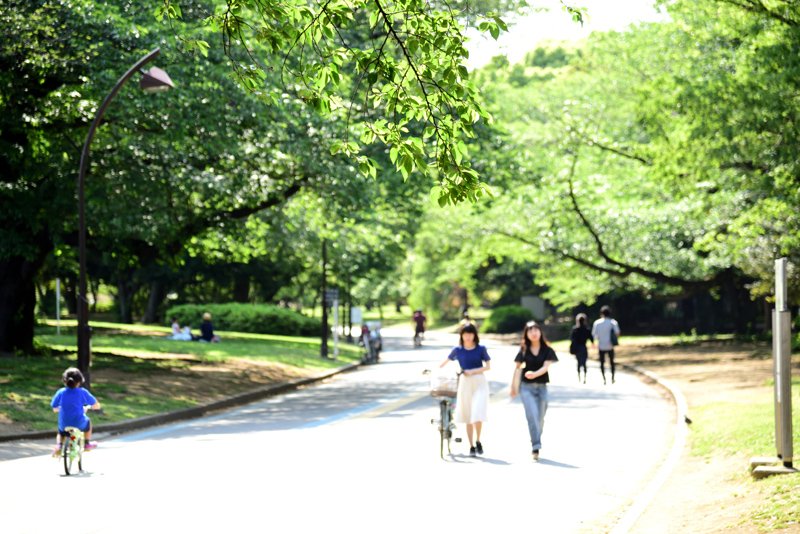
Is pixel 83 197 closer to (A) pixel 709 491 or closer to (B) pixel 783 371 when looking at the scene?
(A) pixel 709 491

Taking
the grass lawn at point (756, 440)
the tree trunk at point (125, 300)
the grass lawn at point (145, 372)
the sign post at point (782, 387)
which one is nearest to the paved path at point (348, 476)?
the grass lawn at point (756, 440)

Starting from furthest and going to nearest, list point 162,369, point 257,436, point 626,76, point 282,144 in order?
point 626,76
point 162,369
point 282,144
point 257,436

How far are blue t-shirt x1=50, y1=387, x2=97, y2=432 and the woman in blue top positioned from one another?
4.35 metres

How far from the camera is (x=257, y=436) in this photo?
17.2m

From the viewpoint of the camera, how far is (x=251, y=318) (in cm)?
6000

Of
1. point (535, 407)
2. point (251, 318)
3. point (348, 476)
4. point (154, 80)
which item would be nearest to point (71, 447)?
point (348, 476)

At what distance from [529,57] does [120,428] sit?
130 m

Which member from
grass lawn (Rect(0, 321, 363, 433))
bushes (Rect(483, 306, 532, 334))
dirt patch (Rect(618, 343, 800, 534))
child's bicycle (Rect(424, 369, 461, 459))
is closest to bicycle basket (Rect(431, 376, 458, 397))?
child's bicycle (Rect(424, 369, 461, 459))

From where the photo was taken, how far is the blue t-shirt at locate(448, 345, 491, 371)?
14641 millimetres

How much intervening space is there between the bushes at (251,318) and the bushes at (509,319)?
12.0 m

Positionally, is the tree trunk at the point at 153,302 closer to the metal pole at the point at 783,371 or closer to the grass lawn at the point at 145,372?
the grass lawn at the point at 145,372

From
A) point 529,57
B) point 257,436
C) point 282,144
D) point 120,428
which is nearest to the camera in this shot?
point 257,436

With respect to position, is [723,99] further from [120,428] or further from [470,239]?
[470,239]

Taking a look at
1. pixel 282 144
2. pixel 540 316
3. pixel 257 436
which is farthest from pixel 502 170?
pixel 540 316
